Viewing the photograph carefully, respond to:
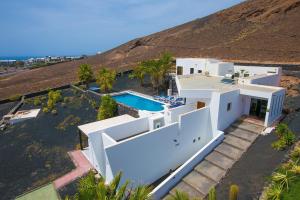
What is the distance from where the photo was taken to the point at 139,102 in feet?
76.4

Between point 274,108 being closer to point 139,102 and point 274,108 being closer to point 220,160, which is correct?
point 220,160

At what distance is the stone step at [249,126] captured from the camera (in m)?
14.3

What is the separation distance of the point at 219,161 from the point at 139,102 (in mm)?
12554

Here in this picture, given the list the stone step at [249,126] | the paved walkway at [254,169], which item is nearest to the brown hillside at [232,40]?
the stone step at [249,126]

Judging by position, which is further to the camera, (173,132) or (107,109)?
(107,109)

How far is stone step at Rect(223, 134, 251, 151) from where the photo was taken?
13206 millimetres

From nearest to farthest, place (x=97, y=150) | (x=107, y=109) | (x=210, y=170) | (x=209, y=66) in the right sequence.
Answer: (x=210, y=170)
(x=97, y=150)
(x=107, y=109)
(x=209, y=66)

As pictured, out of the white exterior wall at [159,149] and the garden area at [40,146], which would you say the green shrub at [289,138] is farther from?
the garden area at [40,146]

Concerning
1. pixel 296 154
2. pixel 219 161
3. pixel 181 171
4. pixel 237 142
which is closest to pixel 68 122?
pixel 181 171

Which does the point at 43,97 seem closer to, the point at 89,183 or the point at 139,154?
the point at 139,154

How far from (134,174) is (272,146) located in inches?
344

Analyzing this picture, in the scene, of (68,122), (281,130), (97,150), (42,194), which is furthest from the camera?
(68,122)

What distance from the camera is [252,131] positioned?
14.3 metres

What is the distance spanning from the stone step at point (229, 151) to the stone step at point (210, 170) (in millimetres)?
1270
